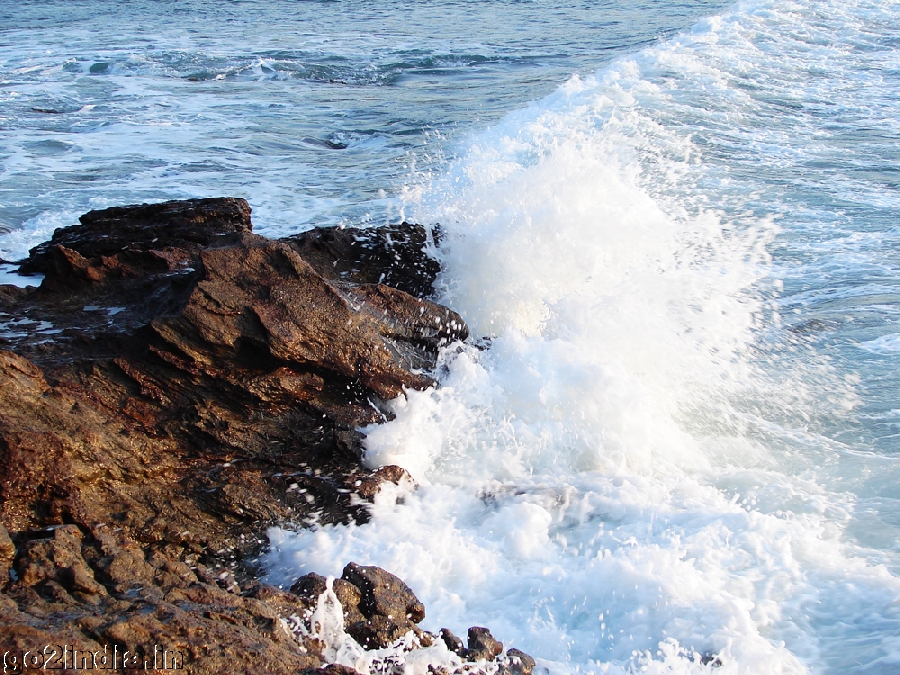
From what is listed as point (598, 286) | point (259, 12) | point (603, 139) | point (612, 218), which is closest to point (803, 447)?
point (598, 286)

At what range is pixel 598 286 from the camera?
21.9ft

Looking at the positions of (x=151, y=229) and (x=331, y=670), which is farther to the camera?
(x=151, y=229)

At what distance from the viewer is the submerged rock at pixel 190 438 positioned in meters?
2.94

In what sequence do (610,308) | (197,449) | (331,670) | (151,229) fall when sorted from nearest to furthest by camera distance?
1. (331,670)
2. (197,449)
3. (151,229)
4. (610,308)

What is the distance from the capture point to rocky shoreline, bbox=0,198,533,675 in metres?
2.93

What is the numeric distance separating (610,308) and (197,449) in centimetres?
328

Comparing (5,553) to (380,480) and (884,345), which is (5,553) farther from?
(884,345)

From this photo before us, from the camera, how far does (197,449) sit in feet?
13.8

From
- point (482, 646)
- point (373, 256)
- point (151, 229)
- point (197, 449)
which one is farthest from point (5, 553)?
point (373, 256)

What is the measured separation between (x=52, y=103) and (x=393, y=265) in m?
9.95

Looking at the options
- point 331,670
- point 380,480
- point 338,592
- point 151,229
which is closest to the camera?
point 331,670

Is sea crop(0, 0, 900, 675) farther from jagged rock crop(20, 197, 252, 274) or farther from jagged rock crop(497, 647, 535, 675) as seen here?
jagged rock crop(20, 197, 252, 274)

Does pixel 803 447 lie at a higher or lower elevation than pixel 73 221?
lower

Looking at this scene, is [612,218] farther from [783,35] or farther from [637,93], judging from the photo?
[783,35]
